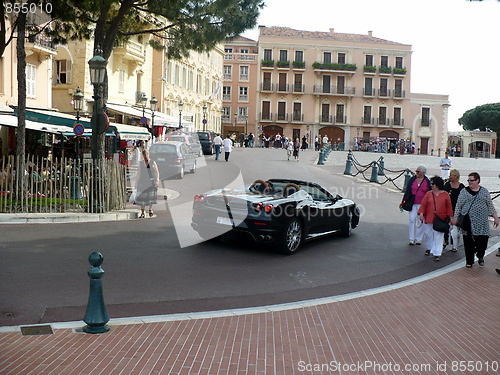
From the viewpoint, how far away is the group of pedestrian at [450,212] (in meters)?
8.96

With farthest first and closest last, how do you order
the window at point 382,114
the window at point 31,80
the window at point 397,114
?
1. the window at point 397,114
2. the window at point 382,114
3. the window at point 31,80

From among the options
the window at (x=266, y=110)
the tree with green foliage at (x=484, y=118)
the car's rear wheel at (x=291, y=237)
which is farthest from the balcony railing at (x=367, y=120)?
the car's rear wheel at (x=291, y=237)

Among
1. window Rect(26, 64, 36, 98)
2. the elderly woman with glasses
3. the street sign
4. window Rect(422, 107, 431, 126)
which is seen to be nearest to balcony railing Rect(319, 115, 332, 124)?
window Rect(422, 107, 431, 126)

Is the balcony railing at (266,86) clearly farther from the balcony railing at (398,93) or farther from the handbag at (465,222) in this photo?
the handbag at (465,222)

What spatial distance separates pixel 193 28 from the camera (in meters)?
16.5

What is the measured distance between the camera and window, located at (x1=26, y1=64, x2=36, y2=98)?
25.2 metres

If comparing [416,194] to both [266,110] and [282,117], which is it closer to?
[282,117]

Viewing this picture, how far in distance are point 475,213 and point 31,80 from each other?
2213 cm

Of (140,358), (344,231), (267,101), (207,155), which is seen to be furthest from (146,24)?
Answer: (267,101)

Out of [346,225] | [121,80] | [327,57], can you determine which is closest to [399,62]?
[327,57]

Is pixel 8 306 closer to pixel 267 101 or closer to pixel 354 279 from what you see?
pixel 354 279

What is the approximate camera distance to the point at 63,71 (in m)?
30.7

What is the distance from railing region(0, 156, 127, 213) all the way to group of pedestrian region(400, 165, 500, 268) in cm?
722

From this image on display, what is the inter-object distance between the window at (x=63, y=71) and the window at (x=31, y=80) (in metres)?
4.78
